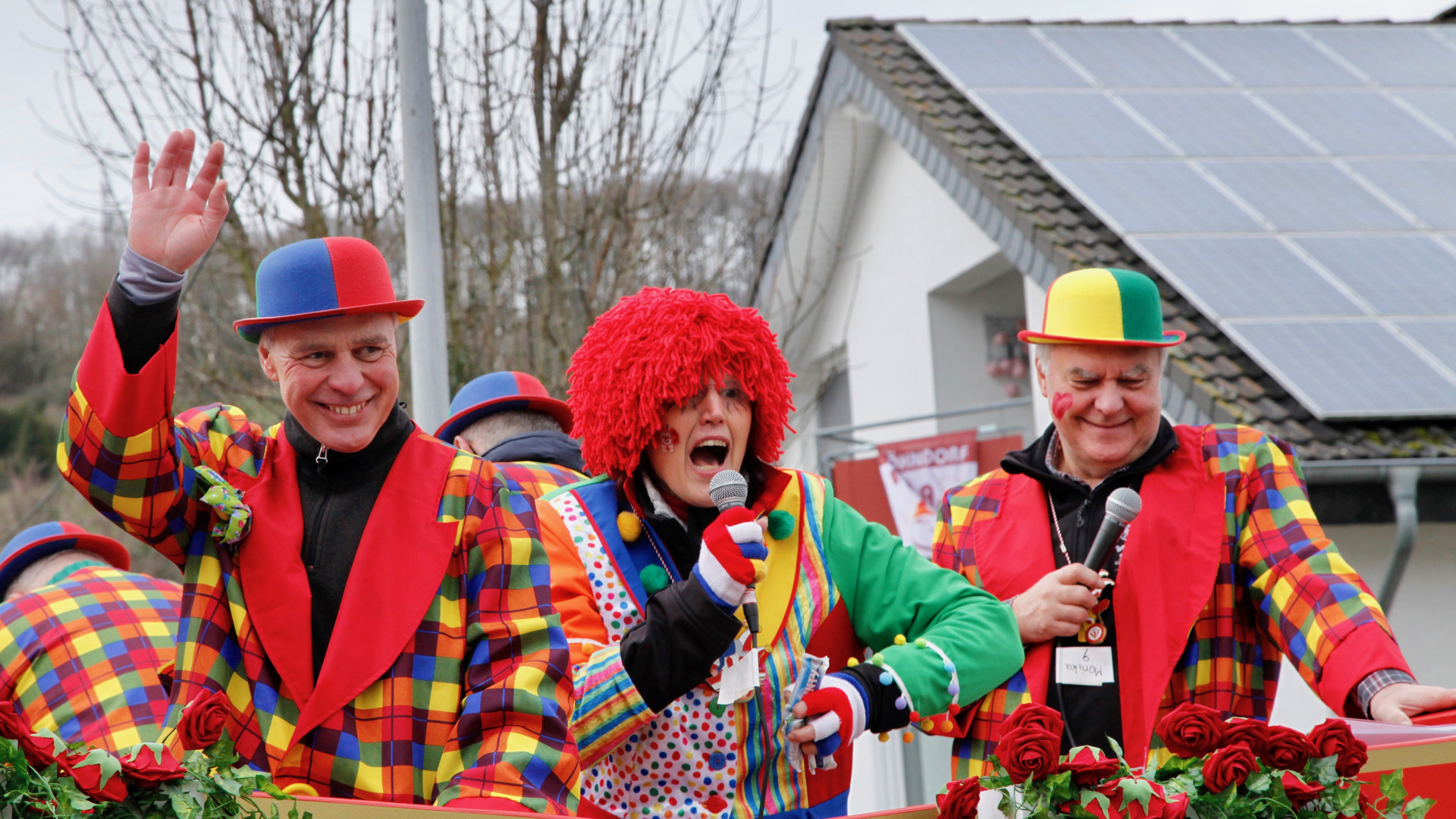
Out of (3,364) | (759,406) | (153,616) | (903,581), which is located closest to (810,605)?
(903,581)

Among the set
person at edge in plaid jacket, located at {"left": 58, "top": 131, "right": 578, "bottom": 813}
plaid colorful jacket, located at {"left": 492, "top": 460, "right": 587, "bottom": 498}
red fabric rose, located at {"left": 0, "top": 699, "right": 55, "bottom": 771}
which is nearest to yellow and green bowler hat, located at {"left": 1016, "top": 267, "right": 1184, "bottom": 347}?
person at edge in plaid jacket, located at {"left": 58, "top": 131, "right": 578, "bottom": 813}

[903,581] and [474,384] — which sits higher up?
[474,384]

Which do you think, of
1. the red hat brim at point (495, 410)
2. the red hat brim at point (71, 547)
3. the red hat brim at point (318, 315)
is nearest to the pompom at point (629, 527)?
the red hat brim at point (318, 315)

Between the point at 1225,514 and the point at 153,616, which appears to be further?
the point at 153,616

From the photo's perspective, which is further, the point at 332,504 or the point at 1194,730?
the point at 332,504

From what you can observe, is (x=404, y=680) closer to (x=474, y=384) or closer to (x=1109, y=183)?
(x=474, y=384)

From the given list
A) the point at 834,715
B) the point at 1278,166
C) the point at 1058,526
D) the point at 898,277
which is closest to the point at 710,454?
the point at 834,715

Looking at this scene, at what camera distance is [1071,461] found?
10.4 ft

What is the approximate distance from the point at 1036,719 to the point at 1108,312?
1.28 meters

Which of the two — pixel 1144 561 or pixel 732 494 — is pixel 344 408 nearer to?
pixel 732 494

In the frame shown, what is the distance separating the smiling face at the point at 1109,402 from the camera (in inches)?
121

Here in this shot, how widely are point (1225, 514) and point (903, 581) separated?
0.80 meters

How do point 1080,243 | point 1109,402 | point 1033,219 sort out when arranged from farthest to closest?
point 1033,219 → point 1080,243 → point 1109,402

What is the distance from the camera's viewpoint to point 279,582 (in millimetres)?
2334
